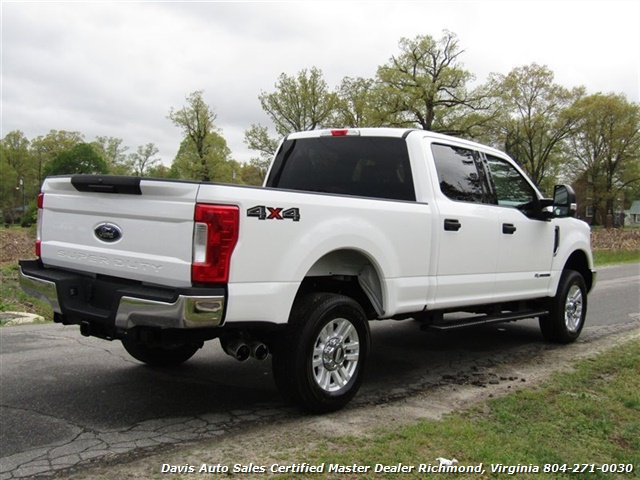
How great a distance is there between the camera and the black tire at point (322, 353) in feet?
Result: 13.6

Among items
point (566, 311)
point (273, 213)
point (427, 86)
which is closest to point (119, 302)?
point (273, 213)

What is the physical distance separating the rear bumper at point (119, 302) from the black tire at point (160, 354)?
1152 mm

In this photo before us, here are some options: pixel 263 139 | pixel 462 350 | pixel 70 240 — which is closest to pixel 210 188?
pixel 70 240

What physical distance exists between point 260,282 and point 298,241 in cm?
40

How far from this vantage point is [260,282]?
3.86 m

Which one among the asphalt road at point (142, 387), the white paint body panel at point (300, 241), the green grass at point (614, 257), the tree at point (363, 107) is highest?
the tree at point (363, 107)

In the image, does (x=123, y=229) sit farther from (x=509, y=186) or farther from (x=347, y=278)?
(x=509, y=186)

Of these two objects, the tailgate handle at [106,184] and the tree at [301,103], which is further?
the tree at [301,103]

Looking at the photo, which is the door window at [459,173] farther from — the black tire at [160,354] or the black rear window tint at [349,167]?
the black tire at [160,354]

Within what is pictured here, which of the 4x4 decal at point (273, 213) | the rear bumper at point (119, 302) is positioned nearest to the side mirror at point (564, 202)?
the 4x4 decal at point (273, 213)

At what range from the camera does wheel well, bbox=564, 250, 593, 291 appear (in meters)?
7.47

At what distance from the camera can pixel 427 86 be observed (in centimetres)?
4622

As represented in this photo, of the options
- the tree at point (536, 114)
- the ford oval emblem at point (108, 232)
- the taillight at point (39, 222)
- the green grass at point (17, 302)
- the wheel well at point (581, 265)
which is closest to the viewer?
the ford oval emblem at point (108, 232)

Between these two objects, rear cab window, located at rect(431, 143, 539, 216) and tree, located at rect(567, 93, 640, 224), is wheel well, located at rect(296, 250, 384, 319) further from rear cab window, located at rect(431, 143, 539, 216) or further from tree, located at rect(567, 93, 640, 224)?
tree, located at rect(567, 93, 640, 224)
